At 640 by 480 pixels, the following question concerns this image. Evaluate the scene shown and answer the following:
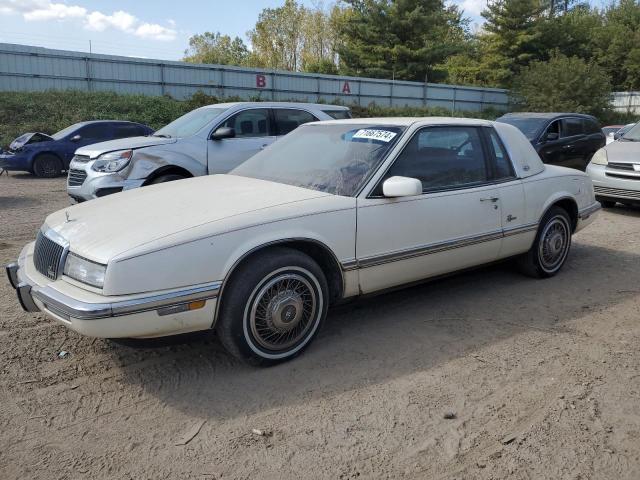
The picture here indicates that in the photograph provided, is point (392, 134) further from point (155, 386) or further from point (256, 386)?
point (155, 386)

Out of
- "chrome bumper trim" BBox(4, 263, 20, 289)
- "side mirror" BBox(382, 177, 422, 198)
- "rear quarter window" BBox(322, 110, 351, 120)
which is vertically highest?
"rear quarter window" BBox(322, 110, 351, 120)

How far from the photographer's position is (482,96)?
3625 centimetres

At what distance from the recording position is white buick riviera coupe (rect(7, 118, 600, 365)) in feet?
9.80

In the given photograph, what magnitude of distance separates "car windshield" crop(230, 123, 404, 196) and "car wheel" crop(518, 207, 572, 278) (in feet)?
6.46

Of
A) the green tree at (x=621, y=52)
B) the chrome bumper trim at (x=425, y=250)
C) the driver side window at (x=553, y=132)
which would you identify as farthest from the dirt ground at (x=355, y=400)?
the green tree at (x=621, y=52)

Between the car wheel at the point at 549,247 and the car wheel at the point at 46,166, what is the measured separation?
42.2ft

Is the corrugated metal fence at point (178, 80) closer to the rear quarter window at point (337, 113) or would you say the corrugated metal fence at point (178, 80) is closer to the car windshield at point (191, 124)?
the car windshield at point (191, 124)

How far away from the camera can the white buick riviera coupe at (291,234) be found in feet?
9.80

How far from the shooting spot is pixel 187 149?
7496 millimetres

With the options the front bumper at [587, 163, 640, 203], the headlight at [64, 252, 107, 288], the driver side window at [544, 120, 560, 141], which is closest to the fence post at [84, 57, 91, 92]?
the driver side window at [544, 120, 560, 141]

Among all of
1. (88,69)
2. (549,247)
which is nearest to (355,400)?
(549,247)

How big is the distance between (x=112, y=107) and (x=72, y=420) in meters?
20.6

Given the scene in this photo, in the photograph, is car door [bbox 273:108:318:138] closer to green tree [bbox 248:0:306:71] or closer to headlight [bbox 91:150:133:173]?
headlight [bbox 91:150:133:173]

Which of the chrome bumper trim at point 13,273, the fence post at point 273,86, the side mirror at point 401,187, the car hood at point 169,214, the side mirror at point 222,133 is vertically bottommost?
the chrome bumper trim at point 13,273
